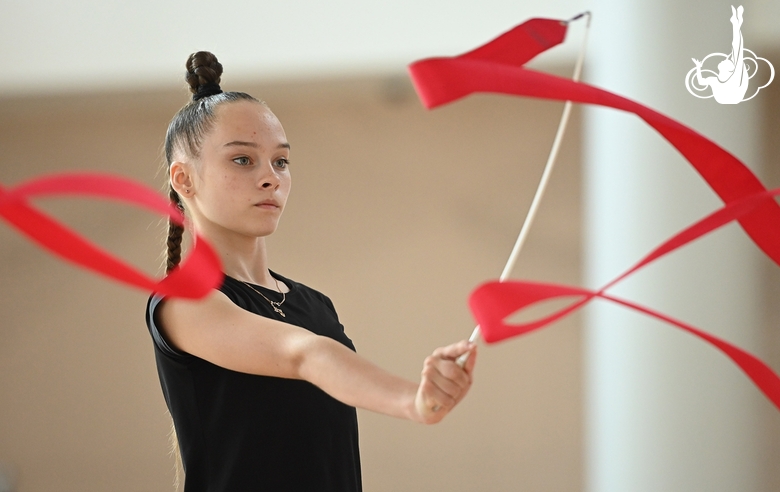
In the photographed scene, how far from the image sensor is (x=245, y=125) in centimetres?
109

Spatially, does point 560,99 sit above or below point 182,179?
below

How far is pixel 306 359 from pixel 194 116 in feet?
1.34

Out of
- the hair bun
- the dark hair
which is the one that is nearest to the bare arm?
the dark hair

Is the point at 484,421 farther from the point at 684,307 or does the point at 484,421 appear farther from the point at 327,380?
the point at 327,380

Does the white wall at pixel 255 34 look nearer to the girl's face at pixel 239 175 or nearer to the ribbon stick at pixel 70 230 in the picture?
the girl's face at pixel 239 175

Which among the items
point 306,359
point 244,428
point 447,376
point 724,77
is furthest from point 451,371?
point 724,77

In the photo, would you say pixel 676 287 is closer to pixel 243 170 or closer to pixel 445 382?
pixel 243 170

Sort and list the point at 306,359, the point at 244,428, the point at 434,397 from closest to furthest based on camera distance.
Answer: the point at 434,397 → the point at 306,359 → the point at 244,428

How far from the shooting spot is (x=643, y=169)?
87.5 inches

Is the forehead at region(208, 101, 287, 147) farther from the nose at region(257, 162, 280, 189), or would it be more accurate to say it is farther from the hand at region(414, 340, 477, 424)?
the hand at region(414, 340, 477, 424)

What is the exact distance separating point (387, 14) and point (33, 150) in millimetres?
1458

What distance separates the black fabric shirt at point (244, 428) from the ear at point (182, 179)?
0.14m

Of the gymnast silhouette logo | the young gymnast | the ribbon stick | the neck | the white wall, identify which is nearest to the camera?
the ribbon stick

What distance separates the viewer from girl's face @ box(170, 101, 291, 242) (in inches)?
41.8
